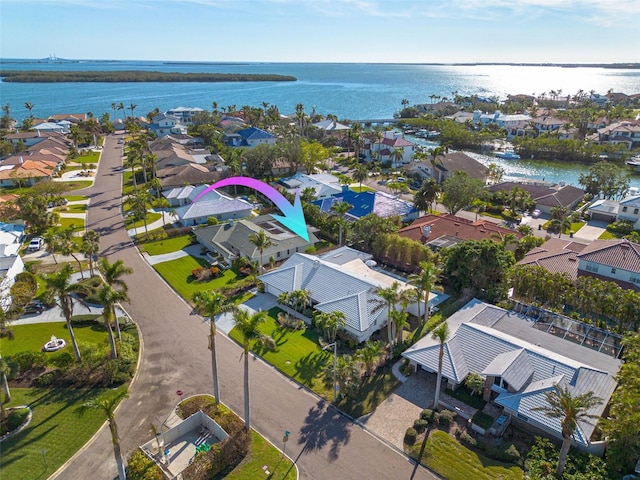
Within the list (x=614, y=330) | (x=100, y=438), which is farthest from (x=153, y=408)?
(x=614, y=330)

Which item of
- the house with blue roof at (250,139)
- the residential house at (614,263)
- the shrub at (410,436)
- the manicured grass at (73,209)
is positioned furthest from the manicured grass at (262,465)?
the house with blue roof at (250,139)

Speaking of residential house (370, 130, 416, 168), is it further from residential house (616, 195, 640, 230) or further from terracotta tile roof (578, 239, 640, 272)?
terracotta tile roof (578, 239, 640, 272)

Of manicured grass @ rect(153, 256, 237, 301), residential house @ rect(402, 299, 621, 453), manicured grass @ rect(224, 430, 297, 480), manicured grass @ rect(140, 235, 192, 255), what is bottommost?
→ manicured grass @ rect(224, 430, 297, 480)

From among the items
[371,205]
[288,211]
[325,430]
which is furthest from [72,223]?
[325,430]

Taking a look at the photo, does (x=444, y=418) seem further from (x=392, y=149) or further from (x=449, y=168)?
(x=392, y=149)

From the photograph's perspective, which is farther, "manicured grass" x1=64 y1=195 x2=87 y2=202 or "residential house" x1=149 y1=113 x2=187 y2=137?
"residential house" x1=149 y1=113 x2=187 y2=137

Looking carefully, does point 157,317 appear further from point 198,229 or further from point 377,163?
point 377,163

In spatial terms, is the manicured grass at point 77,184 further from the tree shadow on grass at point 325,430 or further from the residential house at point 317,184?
the tree shadow on grass at point 325,430

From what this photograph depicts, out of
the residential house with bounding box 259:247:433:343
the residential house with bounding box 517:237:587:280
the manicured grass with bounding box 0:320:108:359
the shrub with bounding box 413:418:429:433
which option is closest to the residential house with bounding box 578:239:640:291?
the residential house with bounding box 517:237:587:280
